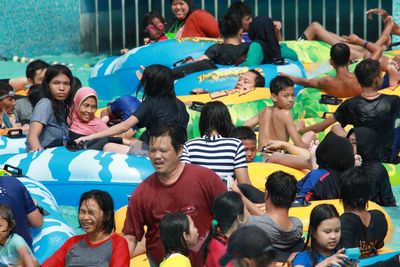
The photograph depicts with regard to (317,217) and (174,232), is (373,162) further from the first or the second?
(174,232)

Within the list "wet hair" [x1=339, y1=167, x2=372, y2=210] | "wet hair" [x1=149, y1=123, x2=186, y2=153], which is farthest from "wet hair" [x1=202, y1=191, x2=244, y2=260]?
"wet hair" [x1=339, y1=167, x2=372, y2=210]

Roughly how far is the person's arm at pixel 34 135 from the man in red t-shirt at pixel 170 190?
3010 mm

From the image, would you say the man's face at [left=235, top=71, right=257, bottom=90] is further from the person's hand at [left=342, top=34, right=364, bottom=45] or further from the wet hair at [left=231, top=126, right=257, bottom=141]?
the wet hair at [left=231, top=126, right=257, bottom=141]

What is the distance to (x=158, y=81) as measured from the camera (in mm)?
9773

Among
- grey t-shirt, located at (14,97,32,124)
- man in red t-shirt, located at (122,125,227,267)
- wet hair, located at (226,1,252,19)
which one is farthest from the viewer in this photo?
wet hair, located at (226,1,252,19)

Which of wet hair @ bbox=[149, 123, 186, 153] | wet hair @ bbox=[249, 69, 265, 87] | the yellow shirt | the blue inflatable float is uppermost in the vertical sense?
wet hair @ bbox=[149, 123, 186, 153]

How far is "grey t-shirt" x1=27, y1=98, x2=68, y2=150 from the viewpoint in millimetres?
9992

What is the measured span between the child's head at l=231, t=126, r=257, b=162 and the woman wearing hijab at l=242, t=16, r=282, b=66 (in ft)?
12.1

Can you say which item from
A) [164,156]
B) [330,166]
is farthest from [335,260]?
[330,166]

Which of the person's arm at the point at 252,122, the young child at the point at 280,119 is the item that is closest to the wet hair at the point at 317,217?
the young child at the point at 280,119

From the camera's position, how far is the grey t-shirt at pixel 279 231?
7.39 metres

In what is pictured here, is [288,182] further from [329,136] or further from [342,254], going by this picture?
[329,136]

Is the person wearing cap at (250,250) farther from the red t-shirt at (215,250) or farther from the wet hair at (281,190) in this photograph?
the wet hair at (281,190)

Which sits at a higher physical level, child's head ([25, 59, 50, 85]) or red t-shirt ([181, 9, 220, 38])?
red t-shirt ([181, 9, 220, 38])
